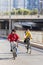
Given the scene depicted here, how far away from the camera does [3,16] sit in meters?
74.5

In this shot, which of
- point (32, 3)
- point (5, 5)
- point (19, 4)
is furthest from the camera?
point (32, 3)

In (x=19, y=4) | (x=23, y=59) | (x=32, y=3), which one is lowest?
(x=32, y=3)

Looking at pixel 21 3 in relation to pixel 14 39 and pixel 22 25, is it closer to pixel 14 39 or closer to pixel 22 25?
pixel 22 25

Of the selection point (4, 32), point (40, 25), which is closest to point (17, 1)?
point (40, 25)

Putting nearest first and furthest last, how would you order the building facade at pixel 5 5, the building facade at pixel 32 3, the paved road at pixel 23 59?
the paved road at pixel 23 59
the building facade at pixel 5 5
the building facade at pixel 32 3

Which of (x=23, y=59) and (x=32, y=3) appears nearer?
(x=23, y=59)

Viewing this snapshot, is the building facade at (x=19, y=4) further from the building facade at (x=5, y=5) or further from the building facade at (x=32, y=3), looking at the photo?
the building facade at (x=32, y=3)

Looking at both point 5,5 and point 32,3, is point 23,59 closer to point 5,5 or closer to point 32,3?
point 5,5

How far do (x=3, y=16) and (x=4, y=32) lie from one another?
14292 mm

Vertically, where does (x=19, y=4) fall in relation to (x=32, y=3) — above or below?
above

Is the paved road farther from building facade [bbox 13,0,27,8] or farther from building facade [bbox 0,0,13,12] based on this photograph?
building facade [bbox 13,0,27,8]

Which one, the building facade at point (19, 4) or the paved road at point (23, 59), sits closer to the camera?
the paved road at point (23, 59)

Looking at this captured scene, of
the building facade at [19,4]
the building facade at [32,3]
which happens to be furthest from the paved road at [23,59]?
the building facade at [32,3]

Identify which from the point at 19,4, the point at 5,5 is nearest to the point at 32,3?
the point at 19,4
